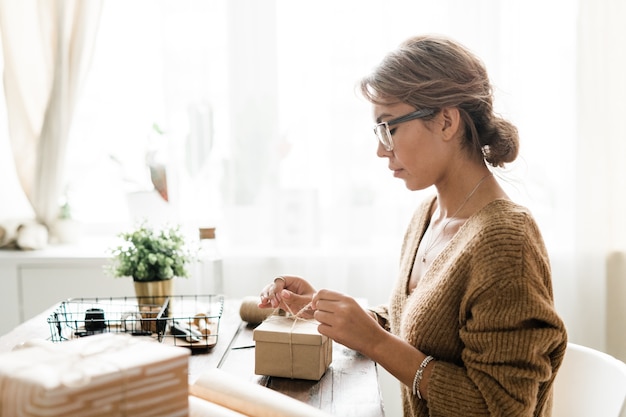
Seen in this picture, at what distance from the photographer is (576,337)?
246cm

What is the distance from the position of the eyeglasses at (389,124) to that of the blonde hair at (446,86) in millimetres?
15

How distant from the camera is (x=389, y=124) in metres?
1.46

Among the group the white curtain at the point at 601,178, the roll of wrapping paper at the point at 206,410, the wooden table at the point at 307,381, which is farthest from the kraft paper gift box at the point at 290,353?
the white curtain at the point at 601,178

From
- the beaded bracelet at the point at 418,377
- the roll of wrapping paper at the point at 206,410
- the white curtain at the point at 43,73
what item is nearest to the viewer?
the roll of wrapping paper at the point at 206,410

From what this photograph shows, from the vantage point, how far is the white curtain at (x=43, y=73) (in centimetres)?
246

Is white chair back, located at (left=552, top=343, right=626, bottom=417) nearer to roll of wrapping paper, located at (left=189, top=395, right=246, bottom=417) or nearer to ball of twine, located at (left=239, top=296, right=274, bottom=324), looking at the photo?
ball of twine, located at (left=239, top=296, right=274, bottom=324)

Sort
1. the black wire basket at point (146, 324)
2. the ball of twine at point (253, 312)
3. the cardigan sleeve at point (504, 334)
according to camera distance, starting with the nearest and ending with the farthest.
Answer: the cardigan sleeve at point (504, 334) → the black wire basket at point (146, 324) → the ball of twine at point (253, 312)

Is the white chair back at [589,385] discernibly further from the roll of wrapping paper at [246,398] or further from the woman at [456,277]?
the roll of wrapping paper at [246,398]

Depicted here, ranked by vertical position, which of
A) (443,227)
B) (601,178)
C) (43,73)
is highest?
(43,73)

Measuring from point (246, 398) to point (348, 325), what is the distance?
0.30 meters

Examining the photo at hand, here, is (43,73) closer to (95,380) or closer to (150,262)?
(150,262)

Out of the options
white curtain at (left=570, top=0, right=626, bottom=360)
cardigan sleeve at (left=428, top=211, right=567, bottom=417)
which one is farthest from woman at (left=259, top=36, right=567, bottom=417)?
white curtain at (left=570, top=0, right=626, bottom=360)

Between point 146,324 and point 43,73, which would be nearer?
point 146,324

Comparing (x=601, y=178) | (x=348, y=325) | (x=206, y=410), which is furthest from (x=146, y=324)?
(x=601, y=178)
